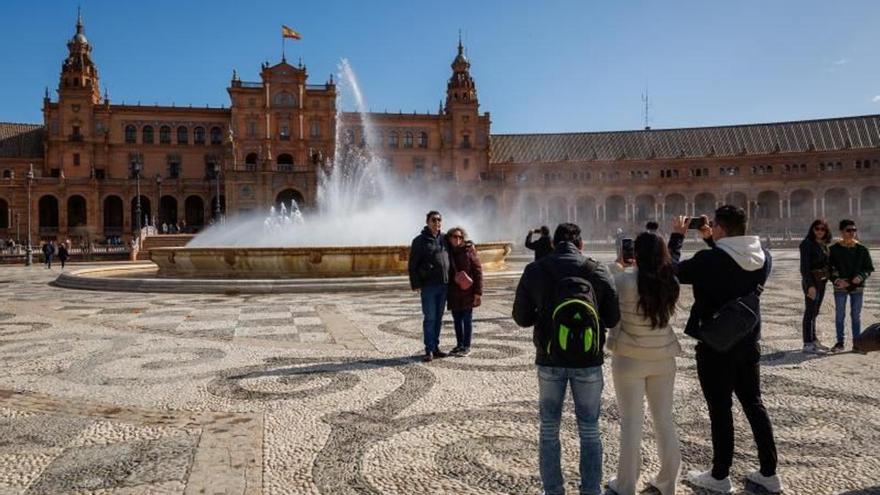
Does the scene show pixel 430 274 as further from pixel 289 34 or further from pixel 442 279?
pixel 289 34

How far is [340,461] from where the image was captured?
187 inches

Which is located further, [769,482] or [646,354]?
[769,482]

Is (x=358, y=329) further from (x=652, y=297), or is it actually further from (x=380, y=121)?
(x=380, y=121)

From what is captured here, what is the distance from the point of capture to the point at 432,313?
840 centimetres

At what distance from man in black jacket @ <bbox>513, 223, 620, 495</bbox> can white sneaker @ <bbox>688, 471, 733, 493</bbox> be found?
2.78ft

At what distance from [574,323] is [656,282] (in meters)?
0.62

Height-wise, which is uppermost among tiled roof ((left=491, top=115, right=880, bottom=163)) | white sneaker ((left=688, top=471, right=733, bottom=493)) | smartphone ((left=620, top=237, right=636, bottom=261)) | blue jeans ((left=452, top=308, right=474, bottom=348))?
tiled roof ((left=491, top=115, right=880, bottom=163))

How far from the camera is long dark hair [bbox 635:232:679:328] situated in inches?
155

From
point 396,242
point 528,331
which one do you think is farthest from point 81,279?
point 528,331

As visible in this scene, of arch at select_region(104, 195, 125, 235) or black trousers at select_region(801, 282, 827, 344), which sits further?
arch at select_region(104, 195, 125, 235)

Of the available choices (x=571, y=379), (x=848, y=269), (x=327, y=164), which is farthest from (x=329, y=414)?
(x=327, y=164)

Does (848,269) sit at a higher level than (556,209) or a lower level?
lower

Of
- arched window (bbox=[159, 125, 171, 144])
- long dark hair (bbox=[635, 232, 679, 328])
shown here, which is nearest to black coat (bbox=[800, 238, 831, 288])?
long dark hair (bbox=[635, 232, 679, 328])

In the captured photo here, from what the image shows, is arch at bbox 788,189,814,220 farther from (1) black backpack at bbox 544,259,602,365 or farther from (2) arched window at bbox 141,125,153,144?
(1) black backpack at bbox 544,259,602,365
